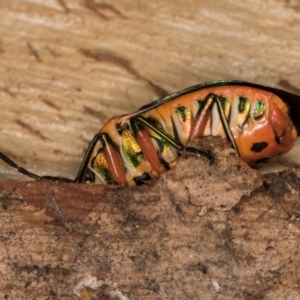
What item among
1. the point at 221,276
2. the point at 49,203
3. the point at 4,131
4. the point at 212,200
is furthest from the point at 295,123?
the point at 4,131

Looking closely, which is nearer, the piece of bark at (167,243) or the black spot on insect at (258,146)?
the piece of bark at (167,243)

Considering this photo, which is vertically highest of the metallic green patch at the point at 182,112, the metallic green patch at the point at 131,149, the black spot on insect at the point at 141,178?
the metallic green patch at the point at 182,112

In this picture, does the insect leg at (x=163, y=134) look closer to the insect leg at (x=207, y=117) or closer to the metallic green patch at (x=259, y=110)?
the insect leg at (x=207, y=117)

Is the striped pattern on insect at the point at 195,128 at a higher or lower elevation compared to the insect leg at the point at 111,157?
higher

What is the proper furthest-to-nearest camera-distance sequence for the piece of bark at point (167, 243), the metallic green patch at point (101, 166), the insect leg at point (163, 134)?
the metallic green patch at point (101, 166), the insect leg at point (163, 134), the piece of bark at point (167, 243)

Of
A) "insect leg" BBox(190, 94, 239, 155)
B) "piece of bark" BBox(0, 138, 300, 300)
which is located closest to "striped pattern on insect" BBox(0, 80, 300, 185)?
"insect leg" BBox(190, 94, 239, 155)

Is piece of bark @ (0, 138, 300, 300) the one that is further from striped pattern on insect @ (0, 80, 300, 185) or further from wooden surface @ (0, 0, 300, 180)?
wooden surface @ (0, 0, 300, 180)

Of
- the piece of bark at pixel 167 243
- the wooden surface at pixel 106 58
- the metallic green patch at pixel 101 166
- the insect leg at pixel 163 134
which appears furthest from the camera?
the wooden surface at pixel 106 58

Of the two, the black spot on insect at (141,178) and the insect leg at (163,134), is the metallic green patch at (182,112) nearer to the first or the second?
the insect leg at (163,134)

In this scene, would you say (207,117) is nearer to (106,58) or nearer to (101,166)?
(101,166)

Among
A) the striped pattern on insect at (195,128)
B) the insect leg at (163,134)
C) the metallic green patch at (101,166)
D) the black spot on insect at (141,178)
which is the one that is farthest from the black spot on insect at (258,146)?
the metallic green patch at (101,166)
